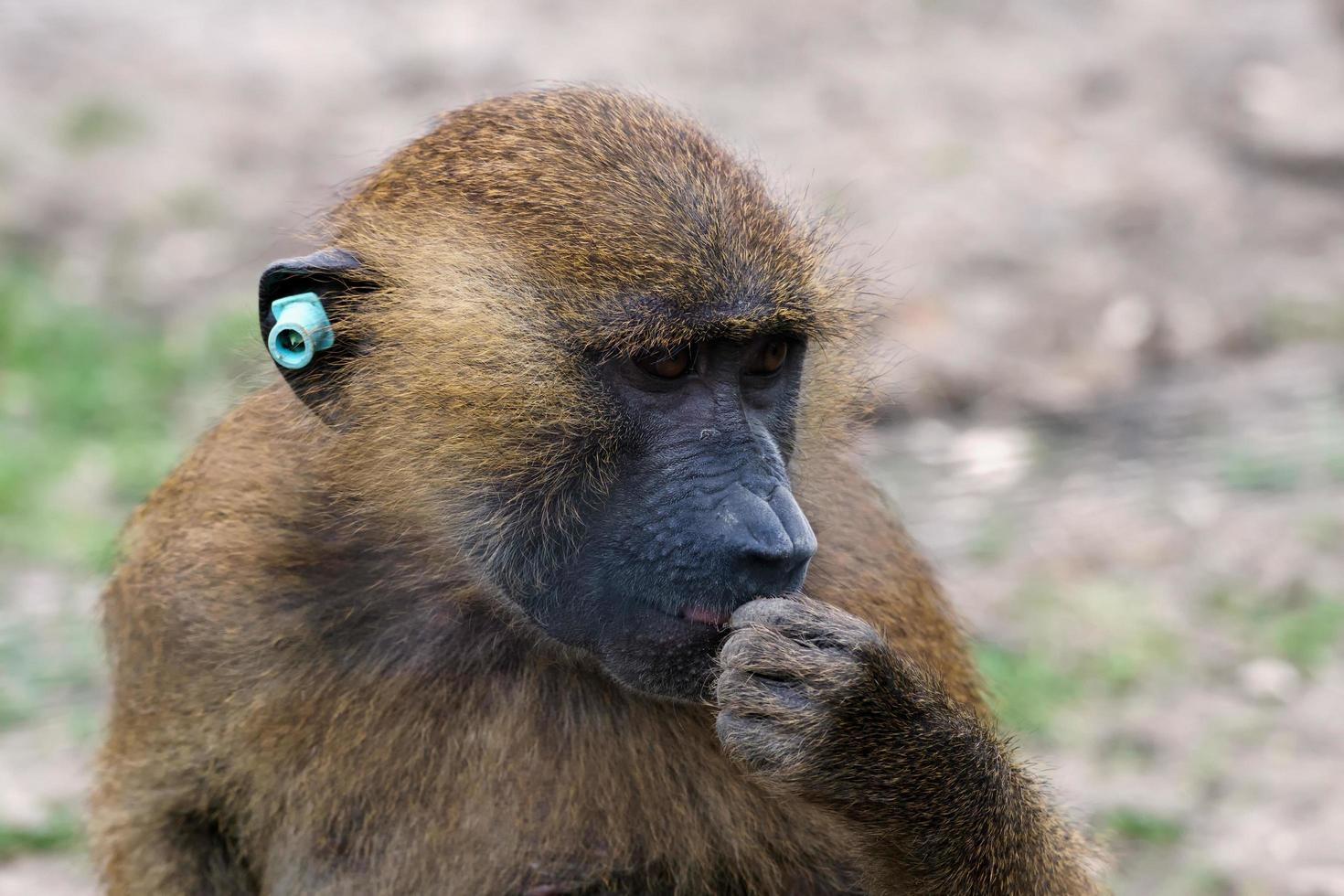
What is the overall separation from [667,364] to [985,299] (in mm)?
6030

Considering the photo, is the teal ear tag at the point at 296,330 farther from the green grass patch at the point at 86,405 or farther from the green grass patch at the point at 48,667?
the green grass patch at the point at 86,405

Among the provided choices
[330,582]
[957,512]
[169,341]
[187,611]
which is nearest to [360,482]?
[330,582]

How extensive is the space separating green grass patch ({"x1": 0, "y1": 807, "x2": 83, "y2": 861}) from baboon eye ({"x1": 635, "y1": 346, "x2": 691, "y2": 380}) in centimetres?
305

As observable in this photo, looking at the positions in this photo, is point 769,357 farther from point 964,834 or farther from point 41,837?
point 41,837

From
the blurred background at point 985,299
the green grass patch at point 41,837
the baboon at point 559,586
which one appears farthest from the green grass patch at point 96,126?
the baboon at point 559,586

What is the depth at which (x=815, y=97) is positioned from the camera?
10.6 m

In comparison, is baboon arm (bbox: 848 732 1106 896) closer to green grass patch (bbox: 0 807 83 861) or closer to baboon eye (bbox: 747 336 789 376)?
baboon eye (bbox: 747 336 789 376)

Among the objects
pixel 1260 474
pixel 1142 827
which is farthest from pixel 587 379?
pixel 1260 474

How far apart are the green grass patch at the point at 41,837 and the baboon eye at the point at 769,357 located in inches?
123

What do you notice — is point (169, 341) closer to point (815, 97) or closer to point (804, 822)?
point (815, 97)

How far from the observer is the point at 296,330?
135 inches

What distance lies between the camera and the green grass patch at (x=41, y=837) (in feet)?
17.7

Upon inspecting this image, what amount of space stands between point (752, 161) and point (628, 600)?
1260mm

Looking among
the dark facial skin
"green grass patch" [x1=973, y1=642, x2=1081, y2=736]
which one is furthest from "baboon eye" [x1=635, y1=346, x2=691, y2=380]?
"green grass patch" [x1=973, y1=642, x2=1081, y2=736]
